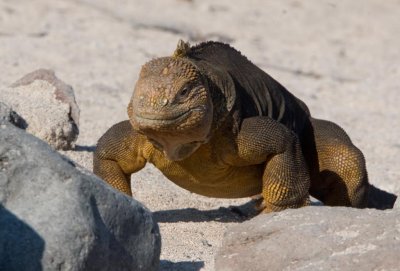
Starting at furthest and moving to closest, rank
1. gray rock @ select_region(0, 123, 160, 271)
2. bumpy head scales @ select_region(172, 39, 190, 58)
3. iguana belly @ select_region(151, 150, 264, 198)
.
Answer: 1. iguana belly @ select_region(151, 150, 264, 198)
2. bumpy head scales @ select_region(172, 39, 190, 58)
3. gray rock @ select_region(0, 123, 160, 271)

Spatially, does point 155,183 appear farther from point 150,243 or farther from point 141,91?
point 150,243

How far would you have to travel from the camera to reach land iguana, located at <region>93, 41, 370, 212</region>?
5.80 metres

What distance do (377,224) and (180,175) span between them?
1.70 metres

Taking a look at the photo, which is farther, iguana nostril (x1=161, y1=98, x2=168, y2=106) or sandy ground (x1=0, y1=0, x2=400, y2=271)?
sandy ground (x1=0, y1=0, x2=400, y2=271)

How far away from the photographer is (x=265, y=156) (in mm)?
6445

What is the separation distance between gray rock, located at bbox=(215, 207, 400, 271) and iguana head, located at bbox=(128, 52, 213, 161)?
0.68m

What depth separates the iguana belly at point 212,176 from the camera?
6.41m

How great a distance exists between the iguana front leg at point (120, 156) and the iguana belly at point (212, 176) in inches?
5.7

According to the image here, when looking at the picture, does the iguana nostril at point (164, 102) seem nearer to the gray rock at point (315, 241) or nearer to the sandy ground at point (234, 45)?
the gray rock at point (315, 241)

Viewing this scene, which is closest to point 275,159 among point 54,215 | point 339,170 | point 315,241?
point 339,170

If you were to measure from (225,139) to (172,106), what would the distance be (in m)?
0.70

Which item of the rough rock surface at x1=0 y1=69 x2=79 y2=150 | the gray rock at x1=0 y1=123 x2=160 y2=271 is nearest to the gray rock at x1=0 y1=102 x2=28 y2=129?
the gray rock at x1=0 y1=123 x2=160 y2=271

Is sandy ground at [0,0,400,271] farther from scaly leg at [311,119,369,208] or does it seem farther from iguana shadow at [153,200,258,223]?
scaly leg at [311,119,369,208]

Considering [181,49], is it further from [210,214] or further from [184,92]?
[210,214]
